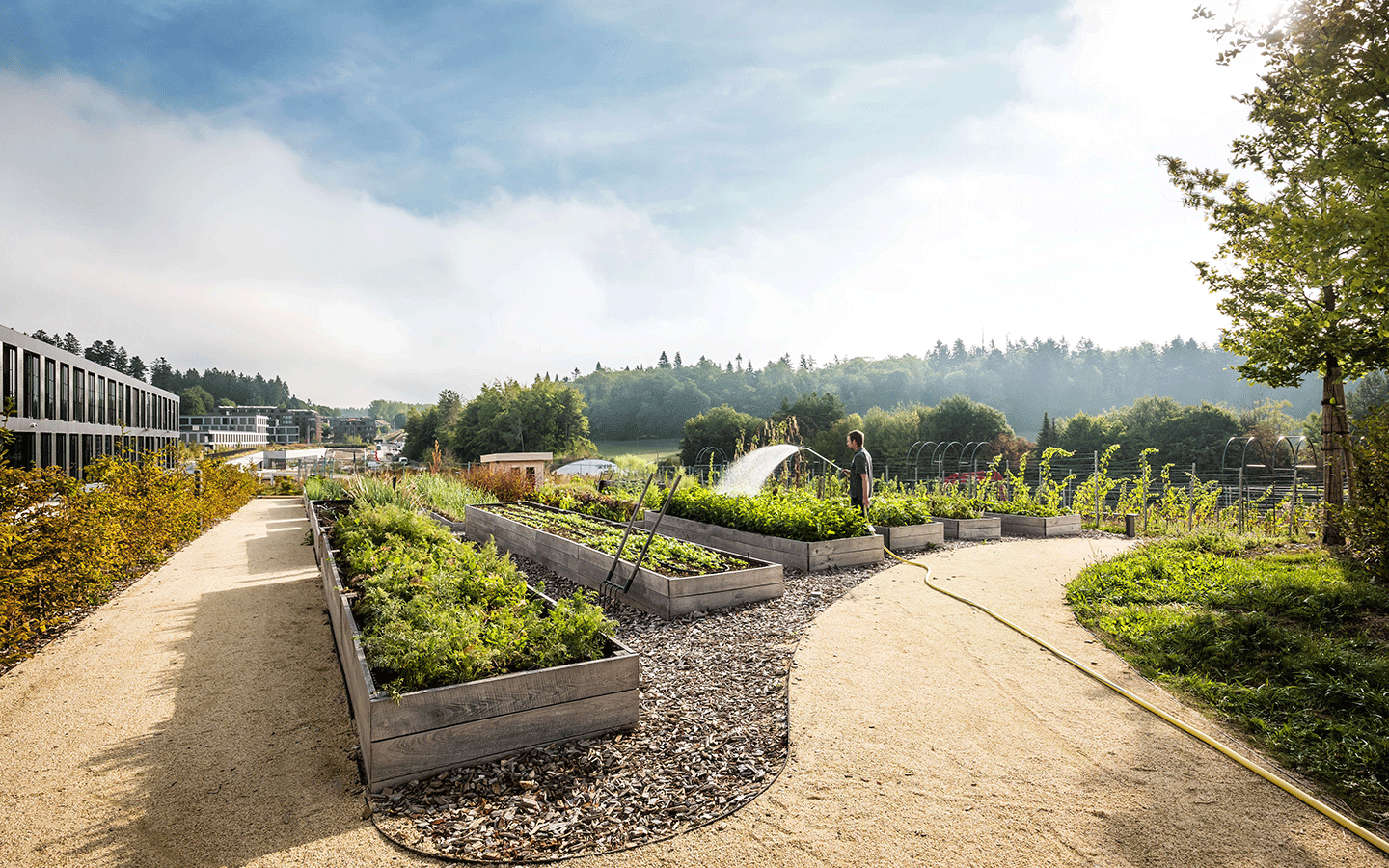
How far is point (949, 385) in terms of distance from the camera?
76.8m

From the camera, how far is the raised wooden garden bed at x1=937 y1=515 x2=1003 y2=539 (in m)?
9.89

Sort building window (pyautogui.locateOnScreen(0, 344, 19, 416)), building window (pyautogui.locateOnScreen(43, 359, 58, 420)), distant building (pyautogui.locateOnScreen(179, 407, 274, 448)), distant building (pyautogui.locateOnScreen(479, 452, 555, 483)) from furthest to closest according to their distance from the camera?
distant building (pyautogui.locateOnScreen(179, 407, 274, 448)), building window (pyautogui.locateOnScreen(43, 359, 58, 420)), building window (pyautogui.locateOnScreen(0, 344, 19, 416)), distant building (pyautogui.locateOnScreen(479, 452, 555, 483))

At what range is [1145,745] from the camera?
127 inches

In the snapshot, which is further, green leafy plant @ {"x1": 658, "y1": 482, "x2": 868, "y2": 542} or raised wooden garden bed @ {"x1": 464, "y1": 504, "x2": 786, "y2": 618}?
green leafy plant @ {"x1": 658, "y1": 482, "x2": 868, "y2": 542}

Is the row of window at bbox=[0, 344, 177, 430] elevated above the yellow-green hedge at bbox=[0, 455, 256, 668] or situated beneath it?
elevated above

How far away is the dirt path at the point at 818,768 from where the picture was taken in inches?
95.8

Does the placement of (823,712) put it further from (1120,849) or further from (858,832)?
(1120,849)

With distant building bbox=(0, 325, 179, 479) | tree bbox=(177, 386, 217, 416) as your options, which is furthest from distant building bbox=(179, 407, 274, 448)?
distant building bbox=(0, 325, 179, 479)

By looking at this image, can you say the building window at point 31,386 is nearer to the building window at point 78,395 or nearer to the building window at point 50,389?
the building window at point 50,389

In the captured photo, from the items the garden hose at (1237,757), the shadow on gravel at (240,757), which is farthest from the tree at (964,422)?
the shadow on gravel at (240,757)

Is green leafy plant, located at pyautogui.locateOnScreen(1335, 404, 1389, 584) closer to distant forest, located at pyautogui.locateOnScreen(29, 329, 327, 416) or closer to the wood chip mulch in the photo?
the wood chip mulch

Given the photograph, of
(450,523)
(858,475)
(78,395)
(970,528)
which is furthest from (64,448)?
(970,528)

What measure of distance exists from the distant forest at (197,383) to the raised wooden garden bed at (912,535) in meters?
83.9

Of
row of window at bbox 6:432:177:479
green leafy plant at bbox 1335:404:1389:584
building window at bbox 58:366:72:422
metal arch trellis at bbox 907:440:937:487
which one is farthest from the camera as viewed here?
building window at bbox 58:366:72:422
